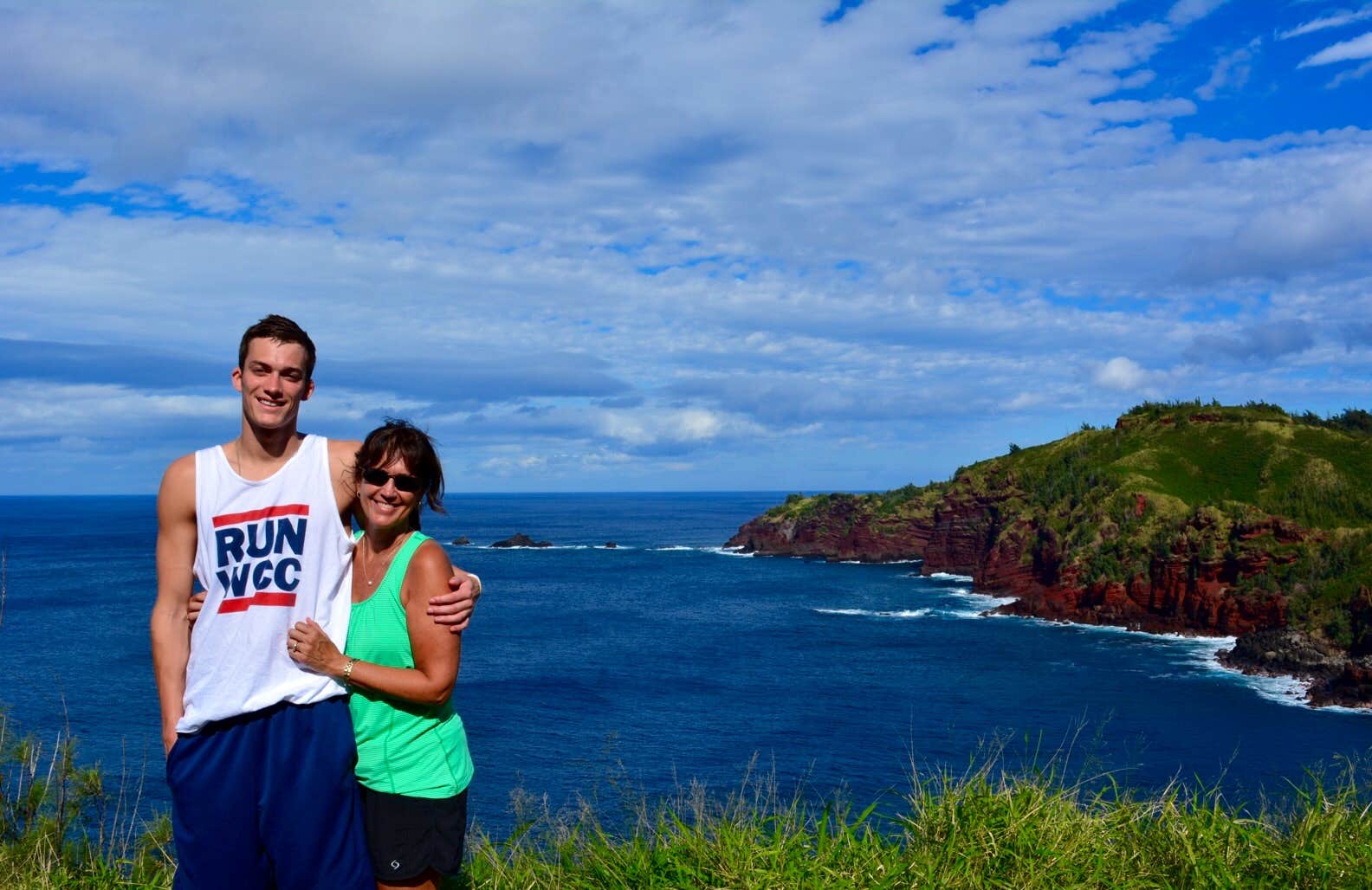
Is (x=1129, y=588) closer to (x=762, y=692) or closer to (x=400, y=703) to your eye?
(x=762, y=692)

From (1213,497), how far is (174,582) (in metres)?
65.0

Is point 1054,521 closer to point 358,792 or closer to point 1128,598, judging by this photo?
point 1128,598

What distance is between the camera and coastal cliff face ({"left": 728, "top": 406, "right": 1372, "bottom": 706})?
44312 mm

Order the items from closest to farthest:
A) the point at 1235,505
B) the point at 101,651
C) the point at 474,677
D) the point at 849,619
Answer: the point at 474,677 → the point at 101,651 → the point at 1235,505 → the point at 849,619

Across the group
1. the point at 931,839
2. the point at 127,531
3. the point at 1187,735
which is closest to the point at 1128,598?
the point at 1187,735

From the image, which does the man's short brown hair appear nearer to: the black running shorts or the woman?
the woman

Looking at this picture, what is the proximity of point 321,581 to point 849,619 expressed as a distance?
55.4 m

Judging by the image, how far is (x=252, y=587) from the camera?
3254mm

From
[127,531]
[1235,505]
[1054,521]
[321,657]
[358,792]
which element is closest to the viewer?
[321,657]

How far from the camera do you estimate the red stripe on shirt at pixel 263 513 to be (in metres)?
3.26

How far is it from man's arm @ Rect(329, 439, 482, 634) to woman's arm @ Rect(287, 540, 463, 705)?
0.03 m

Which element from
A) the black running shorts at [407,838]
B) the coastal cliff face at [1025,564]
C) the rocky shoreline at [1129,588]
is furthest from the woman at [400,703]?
the coastal cliff face at [1025,564]

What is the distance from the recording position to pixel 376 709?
3.40 metres

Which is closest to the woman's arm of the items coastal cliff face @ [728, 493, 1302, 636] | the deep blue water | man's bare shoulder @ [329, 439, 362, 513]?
man's bare shoulder @ [329, 439, 362, 513]
